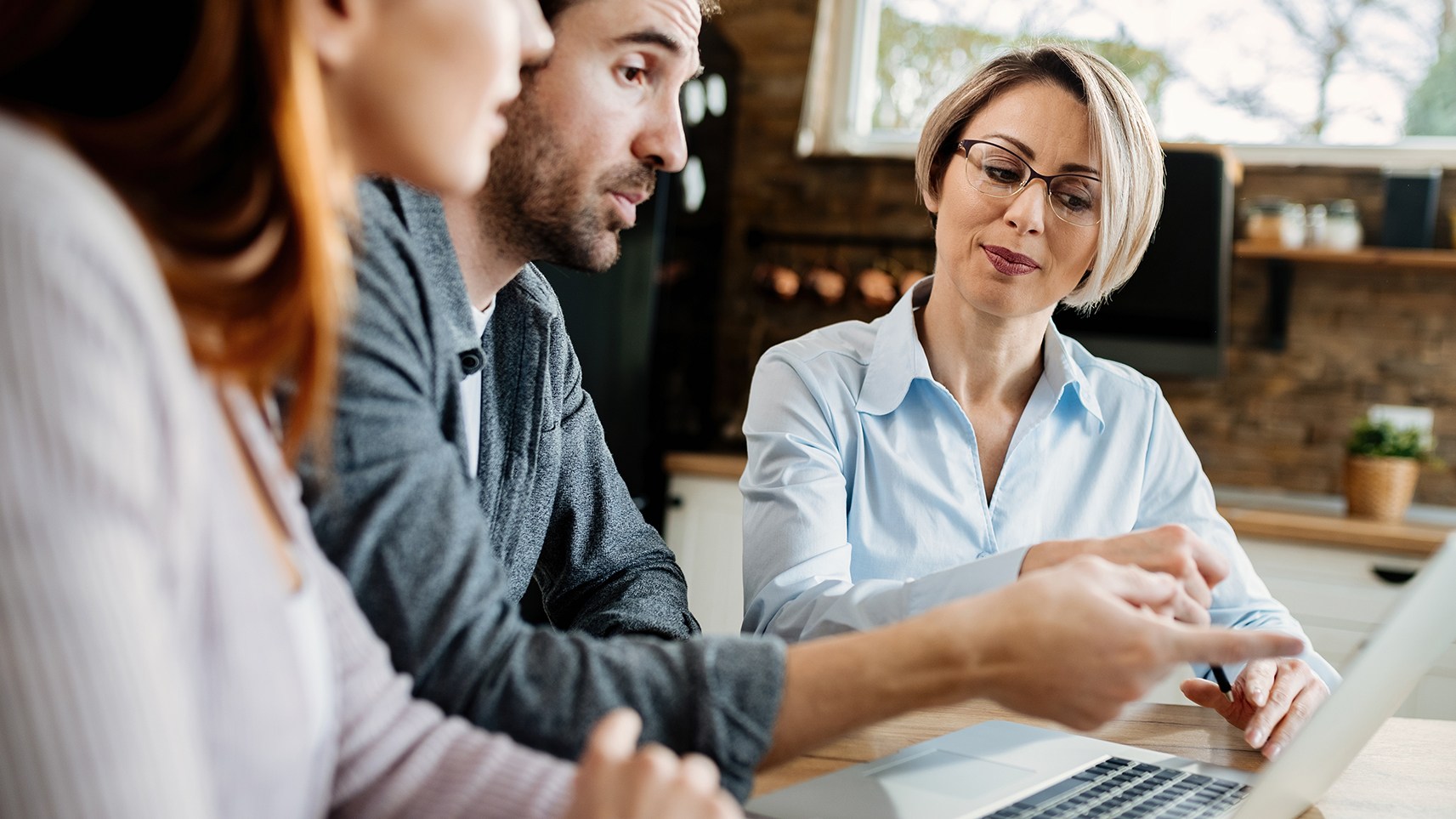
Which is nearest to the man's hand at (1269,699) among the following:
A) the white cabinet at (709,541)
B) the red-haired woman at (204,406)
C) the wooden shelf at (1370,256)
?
the red-haired woman at (204,406)

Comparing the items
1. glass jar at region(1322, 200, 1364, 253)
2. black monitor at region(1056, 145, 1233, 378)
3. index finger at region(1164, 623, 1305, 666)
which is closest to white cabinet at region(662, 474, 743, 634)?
black monitor at region(1056, 145, 1233, 378)

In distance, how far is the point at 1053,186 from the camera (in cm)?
145

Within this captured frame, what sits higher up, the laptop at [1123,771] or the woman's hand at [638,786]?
the woman's hand at [638,786]

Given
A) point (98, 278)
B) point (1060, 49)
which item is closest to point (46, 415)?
point (98, 278)

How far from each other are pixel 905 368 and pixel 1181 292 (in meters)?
1.88

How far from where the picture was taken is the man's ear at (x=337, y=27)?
1.71ft

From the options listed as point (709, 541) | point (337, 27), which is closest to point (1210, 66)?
point (709, 541)

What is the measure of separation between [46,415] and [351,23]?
0.82ft

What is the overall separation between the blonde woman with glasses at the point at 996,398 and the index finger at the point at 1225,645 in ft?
1.92

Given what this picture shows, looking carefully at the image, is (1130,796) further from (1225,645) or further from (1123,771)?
(1225,645)

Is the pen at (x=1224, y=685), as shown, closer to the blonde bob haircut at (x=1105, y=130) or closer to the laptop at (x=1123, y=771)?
the laptop at (x=1123, y=771)

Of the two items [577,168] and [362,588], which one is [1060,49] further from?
[362,588]

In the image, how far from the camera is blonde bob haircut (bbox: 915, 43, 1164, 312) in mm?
1429

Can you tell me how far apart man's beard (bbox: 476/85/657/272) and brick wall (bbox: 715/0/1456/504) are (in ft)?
7.73
